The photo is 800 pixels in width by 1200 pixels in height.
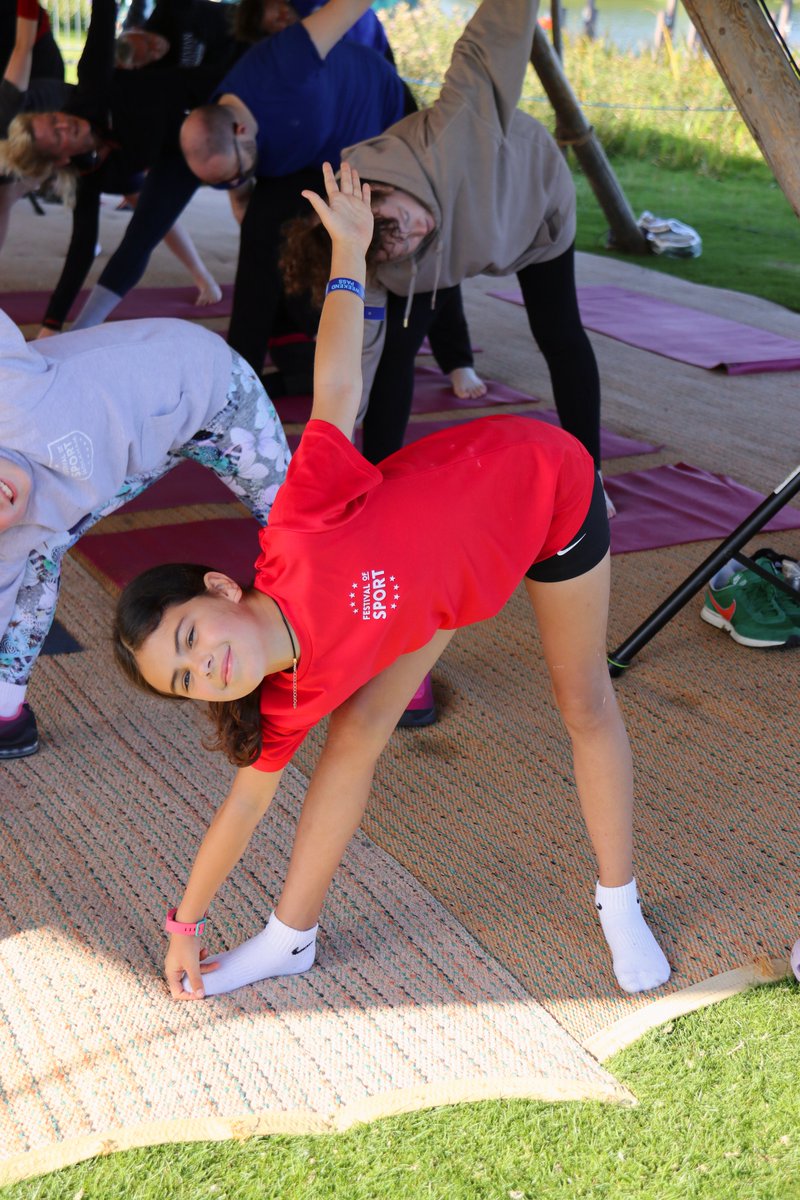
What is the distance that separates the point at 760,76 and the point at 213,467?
4.21 ft

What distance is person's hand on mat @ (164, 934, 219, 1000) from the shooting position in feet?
5.29

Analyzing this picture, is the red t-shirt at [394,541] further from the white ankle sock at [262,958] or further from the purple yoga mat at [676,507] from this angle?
the purple yoga mat at [676,507]

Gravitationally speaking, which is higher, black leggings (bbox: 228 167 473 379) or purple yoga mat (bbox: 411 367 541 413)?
black leggings (bbox: 228 167 473 379)

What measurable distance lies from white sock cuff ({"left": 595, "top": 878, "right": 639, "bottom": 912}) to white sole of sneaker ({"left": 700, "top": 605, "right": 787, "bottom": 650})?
103 centimetres

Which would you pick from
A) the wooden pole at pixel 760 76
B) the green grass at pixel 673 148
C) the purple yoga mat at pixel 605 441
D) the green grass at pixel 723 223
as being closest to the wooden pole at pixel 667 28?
the green grass at pixel 673 148

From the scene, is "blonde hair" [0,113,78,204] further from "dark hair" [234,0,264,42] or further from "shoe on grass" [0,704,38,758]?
"shoe on grass" [0,704,38,758]

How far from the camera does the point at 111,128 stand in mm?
3641

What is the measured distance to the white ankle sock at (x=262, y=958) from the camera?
166 centimetres

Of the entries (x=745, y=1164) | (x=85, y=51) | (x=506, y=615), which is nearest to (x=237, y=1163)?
(x=745, y=1164)

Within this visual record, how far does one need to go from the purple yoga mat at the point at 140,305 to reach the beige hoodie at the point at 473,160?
255 centimetres

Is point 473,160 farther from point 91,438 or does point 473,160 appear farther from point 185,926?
point 185,926

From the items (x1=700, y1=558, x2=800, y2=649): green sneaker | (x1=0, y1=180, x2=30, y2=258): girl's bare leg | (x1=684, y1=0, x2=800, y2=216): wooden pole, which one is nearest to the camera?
(x1=684, y1=0, x2=800, y2=216): wooden pole

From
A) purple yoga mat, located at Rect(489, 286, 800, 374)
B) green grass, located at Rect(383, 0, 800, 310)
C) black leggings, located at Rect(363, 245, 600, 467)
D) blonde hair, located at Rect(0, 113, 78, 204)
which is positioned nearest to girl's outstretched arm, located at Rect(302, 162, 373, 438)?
black leggings, located at Rect(363, 245, 600, 467)

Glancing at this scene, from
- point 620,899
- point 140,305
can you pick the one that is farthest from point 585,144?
point 620,899
